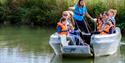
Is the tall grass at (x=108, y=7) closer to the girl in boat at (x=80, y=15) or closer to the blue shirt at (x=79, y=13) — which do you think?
the girl in boat at (x=80, y=15)

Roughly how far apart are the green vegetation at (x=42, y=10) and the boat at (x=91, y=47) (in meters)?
6.67

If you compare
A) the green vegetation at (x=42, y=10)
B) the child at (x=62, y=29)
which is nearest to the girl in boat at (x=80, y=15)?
the child at (x=62, y=29)

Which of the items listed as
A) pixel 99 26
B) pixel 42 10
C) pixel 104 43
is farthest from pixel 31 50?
pixel 42 10

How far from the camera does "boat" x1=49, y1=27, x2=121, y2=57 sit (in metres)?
12.8

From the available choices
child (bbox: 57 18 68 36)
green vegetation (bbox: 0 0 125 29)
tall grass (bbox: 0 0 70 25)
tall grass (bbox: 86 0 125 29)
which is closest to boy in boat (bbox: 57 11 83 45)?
child (bbox: 57 18 68 36)

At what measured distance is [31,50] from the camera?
50.2 feet

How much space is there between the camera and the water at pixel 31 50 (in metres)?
13.3

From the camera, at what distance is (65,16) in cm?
1388

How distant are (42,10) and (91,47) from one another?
1134 cm

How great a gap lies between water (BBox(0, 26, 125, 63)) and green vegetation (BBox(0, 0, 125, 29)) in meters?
2.34

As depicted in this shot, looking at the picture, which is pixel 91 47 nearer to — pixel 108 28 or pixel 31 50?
pixel 108 28

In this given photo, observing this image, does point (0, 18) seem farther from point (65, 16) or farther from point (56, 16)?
point (65, 16)

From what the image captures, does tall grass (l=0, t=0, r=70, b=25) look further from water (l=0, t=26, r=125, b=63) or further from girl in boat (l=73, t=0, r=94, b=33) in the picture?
girl in boat (l=73, t=0, r=94, b=33)

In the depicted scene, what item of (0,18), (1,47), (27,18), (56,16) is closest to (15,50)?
(1,47)
